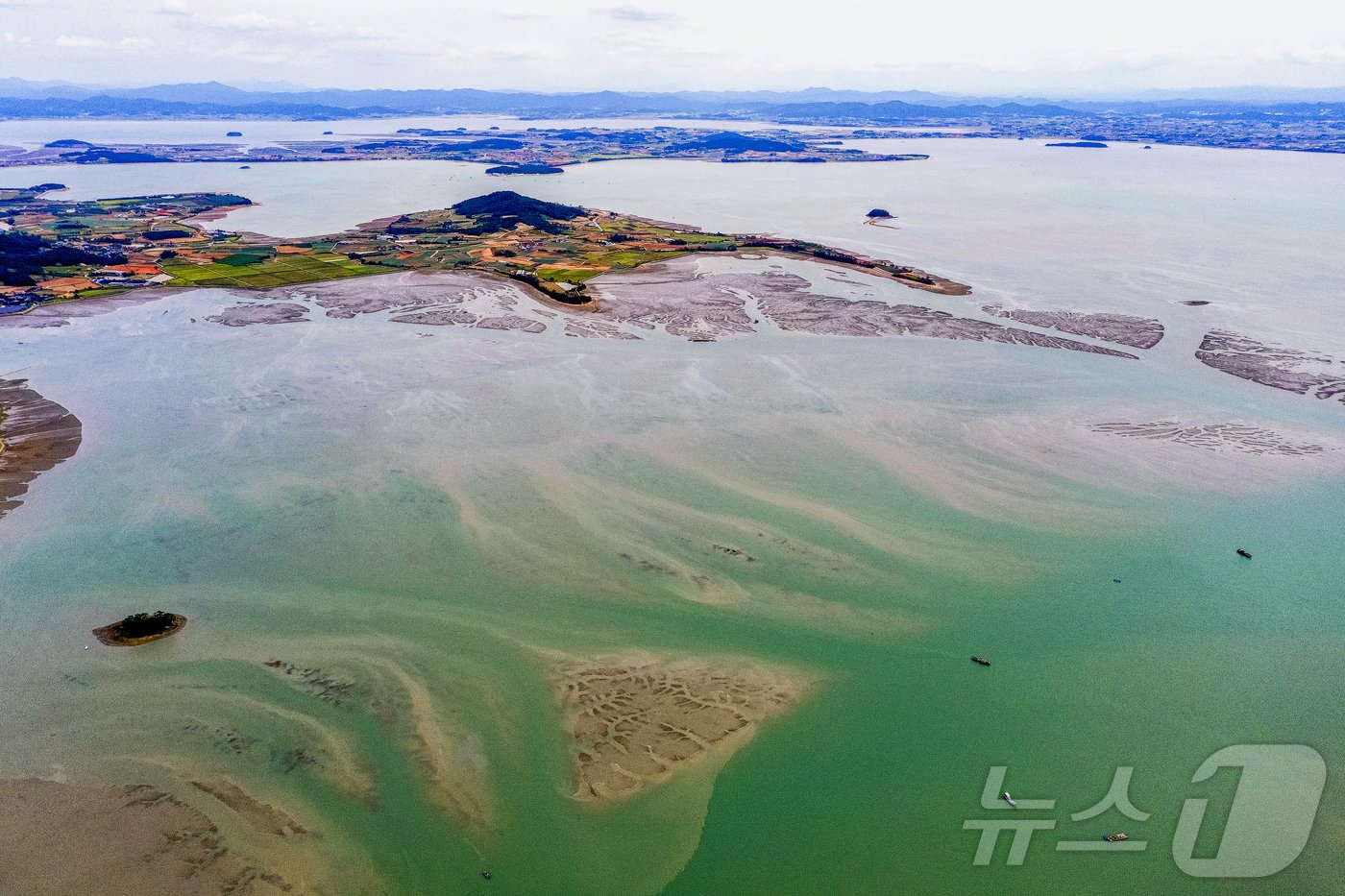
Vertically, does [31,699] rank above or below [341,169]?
below

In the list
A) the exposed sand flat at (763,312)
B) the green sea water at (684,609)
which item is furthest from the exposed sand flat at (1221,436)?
the exposed sand flat at (763,312)

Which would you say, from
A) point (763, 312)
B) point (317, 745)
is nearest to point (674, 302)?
point (763, 312)

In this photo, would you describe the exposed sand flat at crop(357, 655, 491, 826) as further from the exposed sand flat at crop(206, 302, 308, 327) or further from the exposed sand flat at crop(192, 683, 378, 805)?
the exposed sand flat at crop(206, 302, 308, 327)

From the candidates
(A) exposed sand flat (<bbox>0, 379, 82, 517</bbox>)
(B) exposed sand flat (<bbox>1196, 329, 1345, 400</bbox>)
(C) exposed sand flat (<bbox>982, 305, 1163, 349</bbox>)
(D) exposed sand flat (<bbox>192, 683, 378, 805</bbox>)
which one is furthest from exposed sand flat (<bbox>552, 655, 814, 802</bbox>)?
(C) exposed sand flat (<bbox>982, 305, 1163, 349</bbox>)

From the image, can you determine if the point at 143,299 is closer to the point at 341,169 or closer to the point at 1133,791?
the point at 1133,791

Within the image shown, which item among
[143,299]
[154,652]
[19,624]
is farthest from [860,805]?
[143,299]

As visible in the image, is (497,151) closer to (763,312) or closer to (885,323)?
(763,312)

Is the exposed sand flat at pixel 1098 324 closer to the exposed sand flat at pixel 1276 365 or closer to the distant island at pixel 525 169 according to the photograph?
the exposed sand flat at pixel 1276 365
